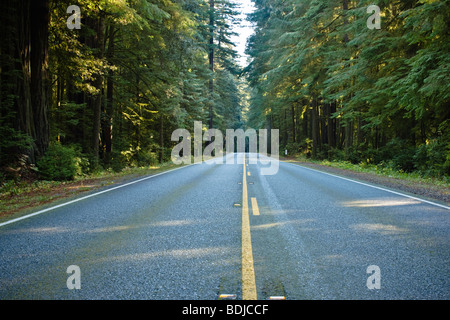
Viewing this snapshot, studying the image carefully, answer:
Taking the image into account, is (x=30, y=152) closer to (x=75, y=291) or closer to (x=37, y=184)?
(x=37, y=184)

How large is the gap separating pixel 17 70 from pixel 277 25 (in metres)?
26.0

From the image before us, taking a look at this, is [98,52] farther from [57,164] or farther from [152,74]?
[57,164]

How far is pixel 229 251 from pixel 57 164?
1080cm

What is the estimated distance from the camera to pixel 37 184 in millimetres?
10266

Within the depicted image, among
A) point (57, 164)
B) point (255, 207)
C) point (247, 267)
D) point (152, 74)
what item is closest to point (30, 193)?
point (57, 164)

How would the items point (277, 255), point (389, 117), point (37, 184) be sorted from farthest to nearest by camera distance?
point (389, 117) → point (37, 184) → point (277, 255)

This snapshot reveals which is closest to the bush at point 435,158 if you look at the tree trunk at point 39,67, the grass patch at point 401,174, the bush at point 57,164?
the grass patch at point 401,174

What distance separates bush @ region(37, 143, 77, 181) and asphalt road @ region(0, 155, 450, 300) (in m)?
5.42

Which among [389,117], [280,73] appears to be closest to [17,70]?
[389,117]

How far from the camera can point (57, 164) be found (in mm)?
11945

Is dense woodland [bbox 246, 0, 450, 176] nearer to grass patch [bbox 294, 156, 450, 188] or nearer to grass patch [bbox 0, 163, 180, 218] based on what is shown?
grass patch [bbox 294, 156, 450, 188]

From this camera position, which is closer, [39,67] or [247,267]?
[247,267]

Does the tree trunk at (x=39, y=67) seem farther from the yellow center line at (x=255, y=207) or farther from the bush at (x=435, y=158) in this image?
the bush at (x=435, y=158)

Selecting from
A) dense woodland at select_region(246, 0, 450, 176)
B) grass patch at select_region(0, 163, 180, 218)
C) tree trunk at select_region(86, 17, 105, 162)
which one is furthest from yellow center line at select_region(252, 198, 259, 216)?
tree trunk at select_region(86, 17, 105, 162)
